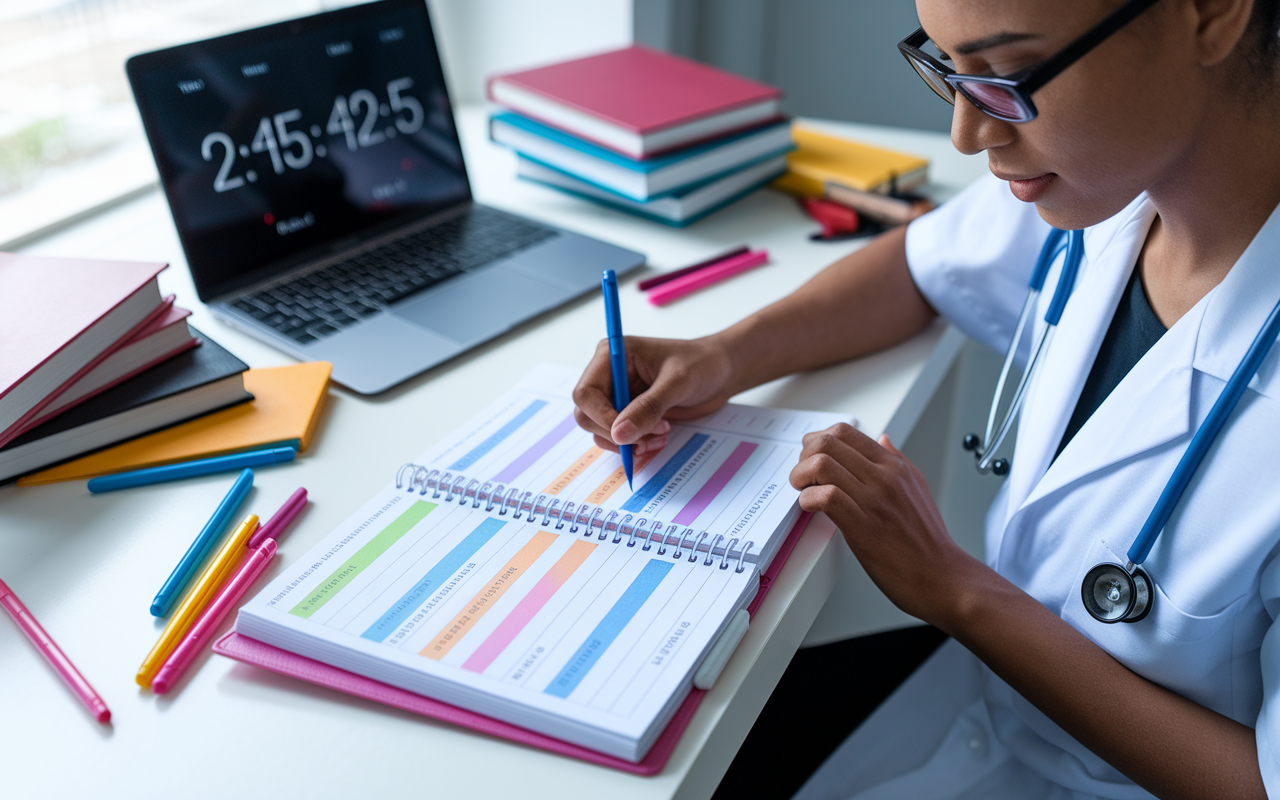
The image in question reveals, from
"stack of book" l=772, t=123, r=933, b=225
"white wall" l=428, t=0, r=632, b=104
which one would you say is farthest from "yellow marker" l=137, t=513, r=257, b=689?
"white wall" l=428, t=0, r=632, b=104

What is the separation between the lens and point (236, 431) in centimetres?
78

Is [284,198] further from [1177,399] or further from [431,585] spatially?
[1177,399]

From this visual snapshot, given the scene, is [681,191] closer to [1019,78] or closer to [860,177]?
[860,177]

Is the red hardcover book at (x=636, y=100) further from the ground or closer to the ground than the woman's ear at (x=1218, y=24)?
closer to the ground

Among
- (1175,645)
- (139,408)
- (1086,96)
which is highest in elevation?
(1086,96)

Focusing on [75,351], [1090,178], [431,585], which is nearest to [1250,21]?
[1090,178]

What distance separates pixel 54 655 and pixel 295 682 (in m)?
0.15

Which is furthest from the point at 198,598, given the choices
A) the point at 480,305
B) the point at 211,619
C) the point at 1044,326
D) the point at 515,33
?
the point at 515,33

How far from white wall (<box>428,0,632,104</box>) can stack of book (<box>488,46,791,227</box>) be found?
310mm

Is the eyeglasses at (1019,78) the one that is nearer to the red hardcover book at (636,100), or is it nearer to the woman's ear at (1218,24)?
the woman's ear at (1218,24)

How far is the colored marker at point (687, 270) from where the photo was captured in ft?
3.42

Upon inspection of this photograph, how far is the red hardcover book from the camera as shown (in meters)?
1.18

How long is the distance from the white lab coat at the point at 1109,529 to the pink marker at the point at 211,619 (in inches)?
20.5

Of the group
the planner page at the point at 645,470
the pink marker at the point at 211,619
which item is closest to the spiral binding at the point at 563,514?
the planner page at the point at 645,470
